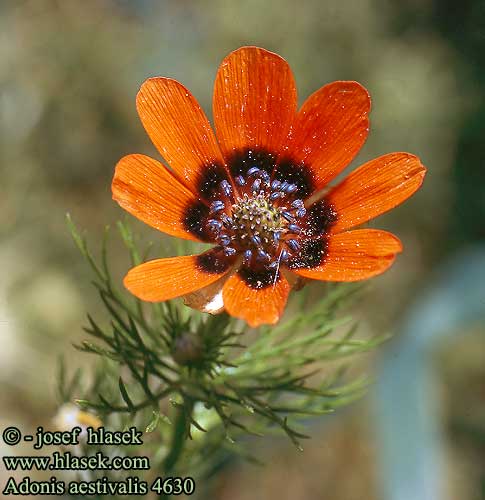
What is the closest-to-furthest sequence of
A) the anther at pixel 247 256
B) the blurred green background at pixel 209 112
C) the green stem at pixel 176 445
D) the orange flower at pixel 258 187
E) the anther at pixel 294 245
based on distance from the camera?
the orange flower at pixel 258 187 < the anther at pixel 247 256 < the anther at pixel 294 245 < the green stem at pixel 176 445 < the blurred green background at pixel 209 112

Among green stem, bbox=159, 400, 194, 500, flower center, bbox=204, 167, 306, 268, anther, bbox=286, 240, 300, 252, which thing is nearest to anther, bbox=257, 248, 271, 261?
flower center, bbox=204, 167, 306, 268

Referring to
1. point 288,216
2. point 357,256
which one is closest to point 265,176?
point 288,216

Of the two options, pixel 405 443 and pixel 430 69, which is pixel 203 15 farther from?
pixel 405 443

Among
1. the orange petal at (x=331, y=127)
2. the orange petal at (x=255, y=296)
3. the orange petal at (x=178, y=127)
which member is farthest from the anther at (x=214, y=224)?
the orange petal at (x=331, y=127)

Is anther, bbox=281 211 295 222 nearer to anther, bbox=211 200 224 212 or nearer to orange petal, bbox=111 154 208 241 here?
anther, bbox=211 200 224 212

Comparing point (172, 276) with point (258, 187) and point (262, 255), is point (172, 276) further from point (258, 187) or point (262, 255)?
point (258, 187)

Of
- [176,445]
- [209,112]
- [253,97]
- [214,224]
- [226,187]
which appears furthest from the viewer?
[209,112]

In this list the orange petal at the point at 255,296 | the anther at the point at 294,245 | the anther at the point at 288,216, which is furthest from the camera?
the anther at the point at 288,216

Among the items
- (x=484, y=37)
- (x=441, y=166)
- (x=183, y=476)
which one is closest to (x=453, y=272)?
(x=441, y=166)

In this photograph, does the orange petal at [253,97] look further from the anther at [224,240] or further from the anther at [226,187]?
the anther at [224,240]
